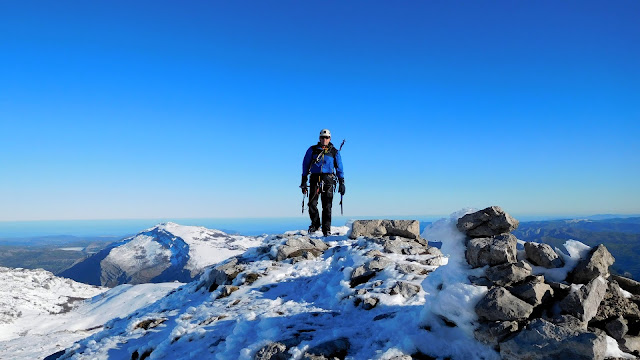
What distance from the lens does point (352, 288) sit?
1184 cm

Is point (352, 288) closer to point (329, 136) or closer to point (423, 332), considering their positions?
point (423, 332)

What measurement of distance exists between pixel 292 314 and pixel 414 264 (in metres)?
5.48

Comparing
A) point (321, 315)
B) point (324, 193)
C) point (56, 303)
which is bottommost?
point (56, 303)

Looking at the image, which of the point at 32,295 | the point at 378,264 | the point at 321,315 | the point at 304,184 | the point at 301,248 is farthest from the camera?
the point at 32,295

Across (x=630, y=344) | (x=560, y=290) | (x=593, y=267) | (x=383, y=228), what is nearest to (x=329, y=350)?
(x=560, y=290)

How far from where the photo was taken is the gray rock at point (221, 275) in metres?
15.8

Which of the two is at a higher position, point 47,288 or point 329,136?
point 329,136

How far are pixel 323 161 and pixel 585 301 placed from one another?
13920mm

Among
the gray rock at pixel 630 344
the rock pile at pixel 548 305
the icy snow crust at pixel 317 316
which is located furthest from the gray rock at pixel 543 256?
the gray rock at pixel 630 344

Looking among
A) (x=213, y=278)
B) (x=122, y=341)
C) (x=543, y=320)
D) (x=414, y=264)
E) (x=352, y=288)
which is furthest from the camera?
(x=213, y=278)

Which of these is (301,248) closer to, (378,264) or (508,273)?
(378,264)

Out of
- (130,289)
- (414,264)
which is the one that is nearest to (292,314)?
(414,264)

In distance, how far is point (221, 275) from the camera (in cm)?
1616

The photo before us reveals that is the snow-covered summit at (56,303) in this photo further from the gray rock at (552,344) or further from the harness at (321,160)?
the gray rock at (552,344)
